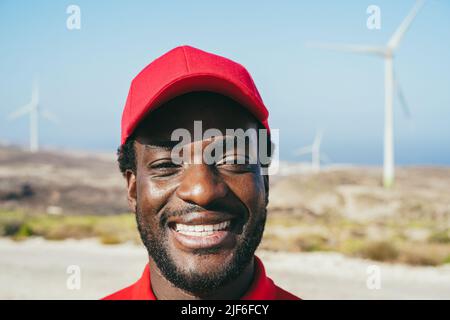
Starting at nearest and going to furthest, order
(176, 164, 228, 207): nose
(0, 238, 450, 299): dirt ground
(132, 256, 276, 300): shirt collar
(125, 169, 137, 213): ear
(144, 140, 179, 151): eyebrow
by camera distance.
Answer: (176, 164, 228, 207): nose < (144, 140, 179, 151): eyebrow < (132, 256, 276, 300): shirt collar < (125, 169, 137, 213): ear < (0, 238, 450, 299): dirt ground

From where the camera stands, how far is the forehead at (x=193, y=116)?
3.51m

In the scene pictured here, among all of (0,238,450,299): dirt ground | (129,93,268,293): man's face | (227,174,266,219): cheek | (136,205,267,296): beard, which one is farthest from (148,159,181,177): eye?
(0,238,450,299): dirt ground

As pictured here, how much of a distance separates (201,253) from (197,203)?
0.29m

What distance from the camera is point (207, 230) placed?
3385mm

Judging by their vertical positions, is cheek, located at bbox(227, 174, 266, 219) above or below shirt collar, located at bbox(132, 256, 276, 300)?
above

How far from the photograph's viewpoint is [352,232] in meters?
34.1

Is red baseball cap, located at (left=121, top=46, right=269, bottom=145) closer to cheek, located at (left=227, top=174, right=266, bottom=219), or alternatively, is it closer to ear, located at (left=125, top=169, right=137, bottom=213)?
ear, located at (left=125, top=169, right=137, bottom=213)

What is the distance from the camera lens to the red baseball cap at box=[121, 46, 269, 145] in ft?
11.6

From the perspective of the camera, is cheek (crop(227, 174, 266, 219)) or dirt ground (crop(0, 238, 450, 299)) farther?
dirt ground (crop(0, 238, 450, 299))

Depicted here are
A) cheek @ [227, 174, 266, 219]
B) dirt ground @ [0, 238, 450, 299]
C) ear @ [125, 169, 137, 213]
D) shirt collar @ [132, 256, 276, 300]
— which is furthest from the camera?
dirt ground @ [0, 238, 450, 299]

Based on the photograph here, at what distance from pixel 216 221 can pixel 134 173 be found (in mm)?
766

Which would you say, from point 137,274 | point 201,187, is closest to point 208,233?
point 201,187
